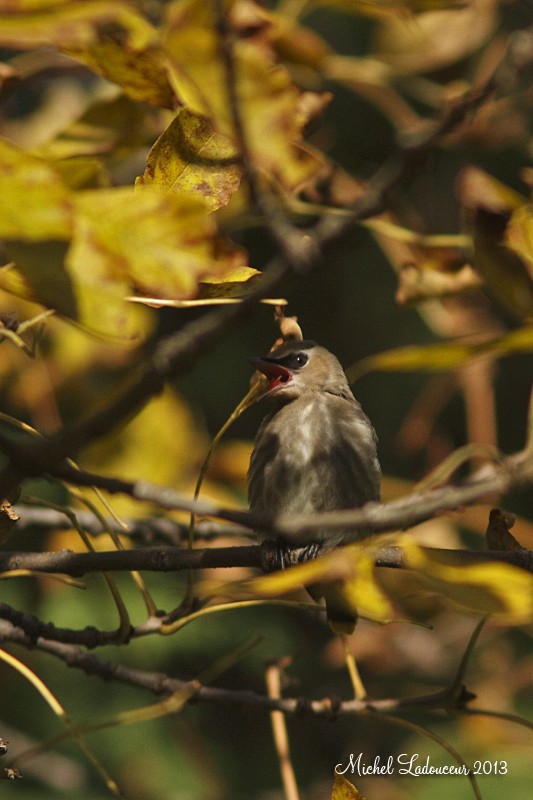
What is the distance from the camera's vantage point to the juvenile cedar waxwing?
2.94 m

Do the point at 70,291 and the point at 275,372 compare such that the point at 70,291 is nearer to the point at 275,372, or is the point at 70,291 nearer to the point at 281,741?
the point at 281,741

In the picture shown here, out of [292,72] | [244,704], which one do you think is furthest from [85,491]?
[292,72]

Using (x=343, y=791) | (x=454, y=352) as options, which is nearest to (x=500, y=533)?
(x=343, y=791)

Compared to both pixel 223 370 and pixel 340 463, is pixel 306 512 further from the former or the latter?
pixel 223 370

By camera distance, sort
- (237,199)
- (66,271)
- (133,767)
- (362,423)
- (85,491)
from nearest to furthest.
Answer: (66,271) < (85,491) < (237,199) < (362,423) < (133,767)

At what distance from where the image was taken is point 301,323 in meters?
5.65

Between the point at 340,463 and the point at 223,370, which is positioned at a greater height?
the point at 340,463

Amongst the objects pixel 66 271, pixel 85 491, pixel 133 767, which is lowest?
pixel 133 767

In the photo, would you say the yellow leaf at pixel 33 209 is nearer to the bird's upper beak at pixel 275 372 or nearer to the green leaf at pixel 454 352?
the green leaf at pixel 454 352

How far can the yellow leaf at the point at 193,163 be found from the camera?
144 centimetres

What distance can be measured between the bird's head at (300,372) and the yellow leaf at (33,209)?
221 cm

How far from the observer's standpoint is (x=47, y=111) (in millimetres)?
3648

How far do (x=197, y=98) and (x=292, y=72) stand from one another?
193 centimetres

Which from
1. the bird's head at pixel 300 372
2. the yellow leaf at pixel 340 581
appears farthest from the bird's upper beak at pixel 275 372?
the yellow leaf at pixel 340 581
